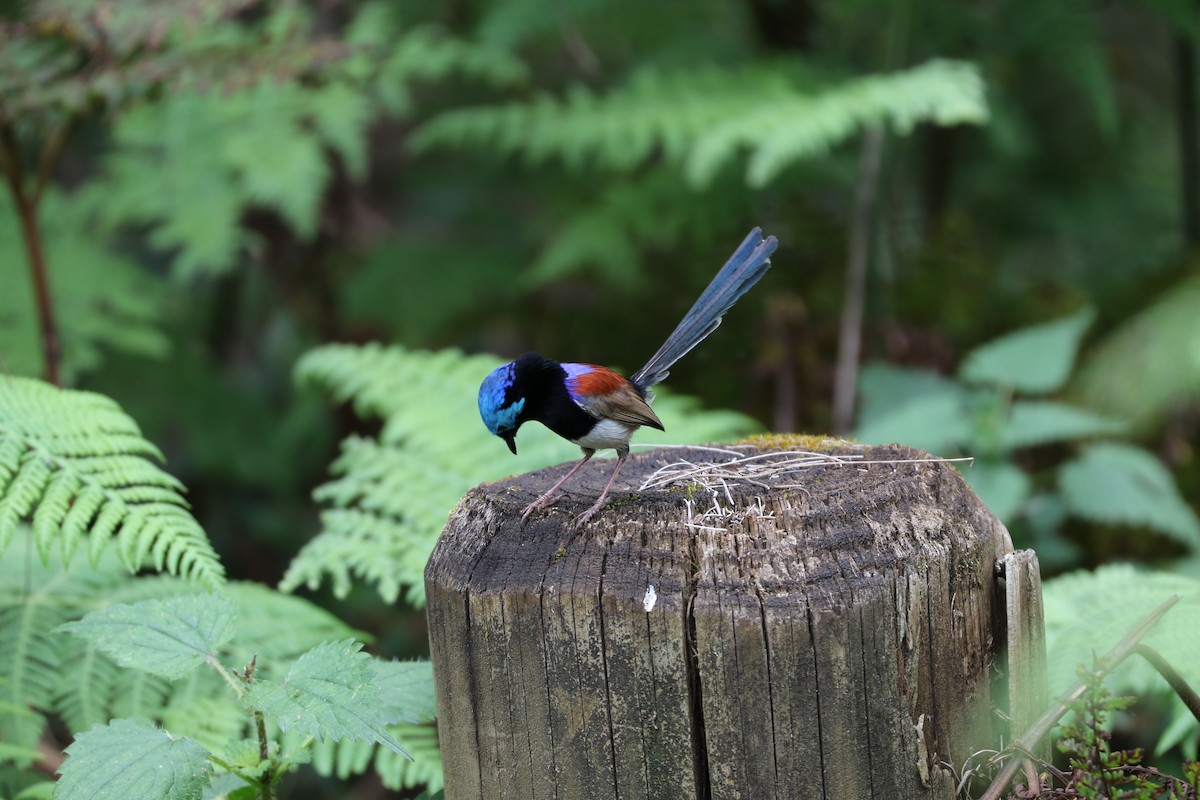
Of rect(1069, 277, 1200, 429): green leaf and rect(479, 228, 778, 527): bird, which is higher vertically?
rect(1069, 277, 1200, 429): green leaf

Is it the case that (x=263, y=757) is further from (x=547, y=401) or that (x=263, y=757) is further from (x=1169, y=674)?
(x=1169, y=674)

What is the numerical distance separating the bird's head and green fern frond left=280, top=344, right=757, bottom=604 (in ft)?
1.92

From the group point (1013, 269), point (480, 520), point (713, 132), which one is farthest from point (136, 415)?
point (1013, 269)

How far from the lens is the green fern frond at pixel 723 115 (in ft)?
13.1

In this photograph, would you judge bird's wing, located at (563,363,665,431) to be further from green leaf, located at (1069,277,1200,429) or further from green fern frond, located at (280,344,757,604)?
green leaf, located at (1069,277,1200,429)

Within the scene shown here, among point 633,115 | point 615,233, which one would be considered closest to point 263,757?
point 633,115

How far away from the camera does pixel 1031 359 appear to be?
3.97 meters

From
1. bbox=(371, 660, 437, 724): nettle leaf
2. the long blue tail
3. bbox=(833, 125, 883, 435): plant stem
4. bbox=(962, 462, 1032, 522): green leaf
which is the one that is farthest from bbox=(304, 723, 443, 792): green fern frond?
bbox=(833, 125, 883, 435): plant stem

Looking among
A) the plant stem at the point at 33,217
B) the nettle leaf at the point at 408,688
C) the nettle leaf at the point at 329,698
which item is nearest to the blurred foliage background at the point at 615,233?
the plant stem at the point at 33,217

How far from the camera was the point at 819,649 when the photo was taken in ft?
5.11

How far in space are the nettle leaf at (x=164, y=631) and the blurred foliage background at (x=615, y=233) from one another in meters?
0.96

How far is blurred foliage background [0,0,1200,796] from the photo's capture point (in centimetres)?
379

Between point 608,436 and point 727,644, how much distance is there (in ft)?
1.92

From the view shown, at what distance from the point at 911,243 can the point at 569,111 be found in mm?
2348
